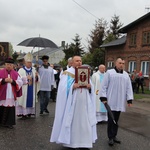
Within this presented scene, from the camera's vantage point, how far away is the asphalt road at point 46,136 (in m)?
6.06

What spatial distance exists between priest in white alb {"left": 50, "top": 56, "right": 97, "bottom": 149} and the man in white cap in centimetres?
336

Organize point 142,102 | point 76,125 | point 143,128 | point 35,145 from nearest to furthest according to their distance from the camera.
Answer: point 76,125 → point 35,145 → point 143,128 → point 142,102

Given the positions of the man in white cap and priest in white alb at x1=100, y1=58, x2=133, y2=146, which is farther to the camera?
the man in white cap

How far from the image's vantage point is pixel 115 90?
20.8 ft

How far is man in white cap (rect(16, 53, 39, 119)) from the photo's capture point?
8930 mm

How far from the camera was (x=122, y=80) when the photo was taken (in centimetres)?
635

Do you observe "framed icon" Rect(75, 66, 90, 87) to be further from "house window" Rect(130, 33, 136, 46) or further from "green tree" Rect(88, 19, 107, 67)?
"green tree" Rect(88, 19, 107, 67)

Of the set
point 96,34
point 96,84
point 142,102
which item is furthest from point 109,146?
point 96,34

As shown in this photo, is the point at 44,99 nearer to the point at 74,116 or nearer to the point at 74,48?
the point at 74,116

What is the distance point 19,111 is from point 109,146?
378 centimetres

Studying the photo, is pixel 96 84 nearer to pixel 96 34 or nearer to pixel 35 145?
pixel 35 145

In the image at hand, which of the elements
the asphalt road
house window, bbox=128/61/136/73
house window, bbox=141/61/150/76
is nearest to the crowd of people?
the asphalt road

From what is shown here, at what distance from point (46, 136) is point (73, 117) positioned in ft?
5.00

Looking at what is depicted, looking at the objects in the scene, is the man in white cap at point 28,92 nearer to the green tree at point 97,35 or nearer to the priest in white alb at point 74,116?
the priest in white alb at point 74,116
